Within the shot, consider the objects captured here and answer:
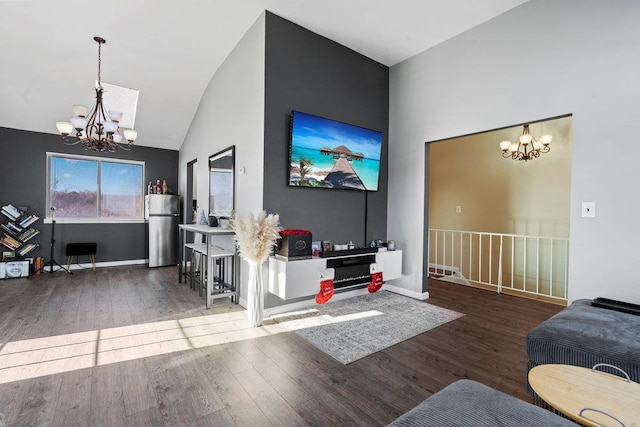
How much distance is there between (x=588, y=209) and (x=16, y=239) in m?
7.97

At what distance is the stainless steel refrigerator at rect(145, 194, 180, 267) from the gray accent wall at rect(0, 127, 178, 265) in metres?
0.63

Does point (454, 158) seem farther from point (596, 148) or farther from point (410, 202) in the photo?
point (596, 148)

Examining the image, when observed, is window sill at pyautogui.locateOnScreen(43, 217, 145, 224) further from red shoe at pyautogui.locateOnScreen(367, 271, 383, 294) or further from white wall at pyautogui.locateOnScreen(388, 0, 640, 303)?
white wall at pyautogui.locateOnScreen(388, 0, 640, 303)

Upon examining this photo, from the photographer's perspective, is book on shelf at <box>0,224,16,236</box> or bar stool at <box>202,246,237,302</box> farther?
book on shelf at <box>0,224,16,236</box>

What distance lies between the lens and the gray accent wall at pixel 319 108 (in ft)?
11.3

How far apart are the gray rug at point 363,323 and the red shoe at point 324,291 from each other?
0.19 meters

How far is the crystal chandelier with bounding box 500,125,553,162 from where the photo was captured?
4633 millimetres

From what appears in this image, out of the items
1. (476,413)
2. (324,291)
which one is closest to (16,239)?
(324,291)

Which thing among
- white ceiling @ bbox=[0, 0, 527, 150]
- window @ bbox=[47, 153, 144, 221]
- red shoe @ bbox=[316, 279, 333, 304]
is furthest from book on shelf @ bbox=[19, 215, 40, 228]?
red shoe @ bbox=[316, 279, 333, 304]

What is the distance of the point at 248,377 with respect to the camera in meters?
2.17

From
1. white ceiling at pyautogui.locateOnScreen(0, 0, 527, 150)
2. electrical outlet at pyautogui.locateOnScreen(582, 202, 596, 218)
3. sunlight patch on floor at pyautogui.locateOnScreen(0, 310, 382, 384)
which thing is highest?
white ceiling at pyautogui.locateOnScreen(0, 0, 527, 150)

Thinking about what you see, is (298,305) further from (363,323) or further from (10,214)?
(10,214)

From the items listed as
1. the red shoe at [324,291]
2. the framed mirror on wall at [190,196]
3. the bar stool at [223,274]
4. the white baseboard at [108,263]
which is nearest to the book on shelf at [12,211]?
the white baseboard at [108,263]

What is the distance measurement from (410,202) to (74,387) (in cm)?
393
